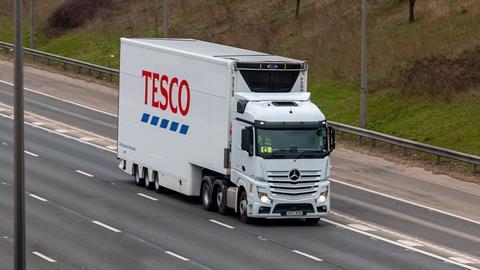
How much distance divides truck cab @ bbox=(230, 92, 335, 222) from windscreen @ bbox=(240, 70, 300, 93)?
0.76 meters

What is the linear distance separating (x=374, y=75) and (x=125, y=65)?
17897 mm

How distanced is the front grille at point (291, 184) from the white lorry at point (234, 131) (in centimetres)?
3

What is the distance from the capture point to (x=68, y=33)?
79062 mm

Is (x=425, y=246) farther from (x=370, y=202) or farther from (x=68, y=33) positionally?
(x=68, y=33)

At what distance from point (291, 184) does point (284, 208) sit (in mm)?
648

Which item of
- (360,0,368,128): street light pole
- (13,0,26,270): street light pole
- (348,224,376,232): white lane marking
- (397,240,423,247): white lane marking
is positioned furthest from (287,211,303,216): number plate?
(360,0,368,128): street light pole

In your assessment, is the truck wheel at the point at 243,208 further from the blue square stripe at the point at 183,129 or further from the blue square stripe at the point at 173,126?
the blue square stripe at the point at 173,126

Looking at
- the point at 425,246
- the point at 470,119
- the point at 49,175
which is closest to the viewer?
the point at 425,246

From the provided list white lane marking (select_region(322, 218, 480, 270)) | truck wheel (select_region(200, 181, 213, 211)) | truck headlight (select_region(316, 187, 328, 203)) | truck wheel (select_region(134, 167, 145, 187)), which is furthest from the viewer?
truck wheel (select_region(134, 167, 145, 187))

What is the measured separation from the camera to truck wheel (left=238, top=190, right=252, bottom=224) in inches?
1382

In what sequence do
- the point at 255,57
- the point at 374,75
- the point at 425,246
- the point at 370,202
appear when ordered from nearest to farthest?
the point at 425,246 < the point at 255,57 < the point at 370,202 < the point at 374,75

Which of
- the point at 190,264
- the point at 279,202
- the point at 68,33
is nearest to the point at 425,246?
the point at 279,202

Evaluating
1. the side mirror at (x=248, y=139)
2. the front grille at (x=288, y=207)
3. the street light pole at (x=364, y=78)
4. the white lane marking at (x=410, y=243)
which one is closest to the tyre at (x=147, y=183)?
the side mirror at (x=248, y=139)

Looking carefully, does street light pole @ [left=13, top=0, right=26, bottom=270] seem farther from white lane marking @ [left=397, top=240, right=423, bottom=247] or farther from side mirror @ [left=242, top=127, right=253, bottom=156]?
white lane marking @ [left=397, top=240, right=423, bottom=247]
